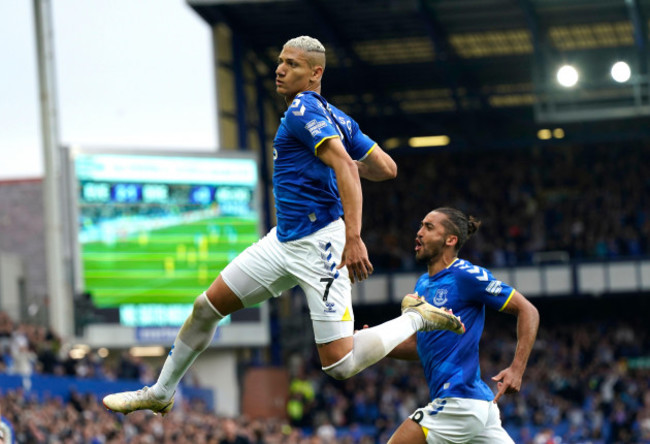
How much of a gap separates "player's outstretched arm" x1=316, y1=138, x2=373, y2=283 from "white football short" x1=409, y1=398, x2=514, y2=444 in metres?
1.36

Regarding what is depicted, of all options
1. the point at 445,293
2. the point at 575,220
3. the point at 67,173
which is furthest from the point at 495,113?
the point at 445,293

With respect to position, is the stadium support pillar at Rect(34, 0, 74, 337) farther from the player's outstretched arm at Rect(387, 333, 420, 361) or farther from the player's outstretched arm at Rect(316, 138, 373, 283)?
the player's outstretched arm at Rect(316, 138, 373, 283)

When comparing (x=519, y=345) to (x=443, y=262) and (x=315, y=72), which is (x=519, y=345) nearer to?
(x=443, y=262)

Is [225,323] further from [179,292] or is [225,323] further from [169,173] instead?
[169,173]

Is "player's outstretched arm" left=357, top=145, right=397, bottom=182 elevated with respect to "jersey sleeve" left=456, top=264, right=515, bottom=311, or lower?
elevated

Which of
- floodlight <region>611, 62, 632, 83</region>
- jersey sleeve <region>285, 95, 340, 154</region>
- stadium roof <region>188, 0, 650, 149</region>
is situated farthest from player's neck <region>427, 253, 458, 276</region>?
stadium roof <region>188, 0, 650, 149</region>

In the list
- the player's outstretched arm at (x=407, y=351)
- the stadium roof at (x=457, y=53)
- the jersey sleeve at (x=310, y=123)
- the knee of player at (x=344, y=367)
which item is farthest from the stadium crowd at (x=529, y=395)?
the jersey sleeve at (x=310, y=123)

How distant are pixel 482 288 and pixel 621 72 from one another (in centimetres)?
1834

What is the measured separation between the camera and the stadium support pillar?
28.8m

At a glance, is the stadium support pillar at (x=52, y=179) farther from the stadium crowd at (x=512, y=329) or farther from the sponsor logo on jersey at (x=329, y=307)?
the sponsor logo on jersey at (x=329, y=307)

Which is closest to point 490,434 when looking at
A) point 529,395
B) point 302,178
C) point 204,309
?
point 204,309

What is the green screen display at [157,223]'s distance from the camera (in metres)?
29.2

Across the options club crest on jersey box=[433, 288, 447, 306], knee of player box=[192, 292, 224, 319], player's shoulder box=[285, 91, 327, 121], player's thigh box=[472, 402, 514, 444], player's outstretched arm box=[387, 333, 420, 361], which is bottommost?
player's thigh box=[472, 402, 514, 444]

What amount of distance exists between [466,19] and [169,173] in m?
8.79
